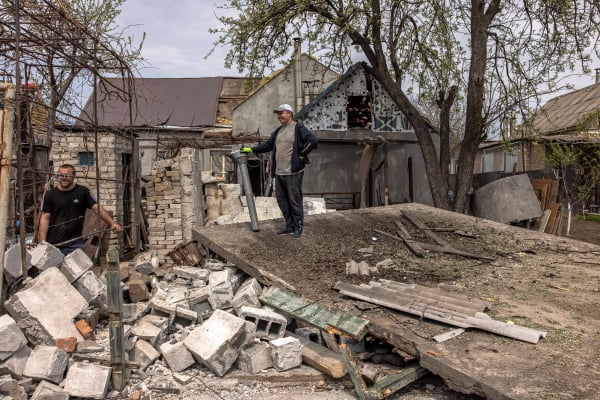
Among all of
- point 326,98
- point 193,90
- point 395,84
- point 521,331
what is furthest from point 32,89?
point 193,90

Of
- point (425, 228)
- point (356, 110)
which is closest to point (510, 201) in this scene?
point (425, 228)

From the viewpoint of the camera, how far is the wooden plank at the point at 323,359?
3410 mm

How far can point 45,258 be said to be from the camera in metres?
4.16

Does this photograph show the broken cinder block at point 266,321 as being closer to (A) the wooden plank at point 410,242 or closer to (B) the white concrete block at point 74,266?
(B) the white concrete block at point 74,266

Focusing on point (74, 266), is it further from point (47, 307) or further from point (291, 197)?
point (291, 197)

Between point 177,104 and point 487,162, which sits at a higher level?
point 177,104

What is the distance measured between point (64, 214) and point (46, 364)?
9.06 feet

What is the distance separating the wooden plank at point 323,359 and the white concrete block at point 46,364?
1.78 m

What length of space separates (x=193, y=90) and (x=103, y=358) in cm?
2113

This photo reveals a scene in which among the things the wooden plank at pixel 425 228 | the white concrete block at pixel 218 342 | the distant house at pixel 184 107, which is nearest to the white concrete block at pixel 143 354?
the white concrete block at pixel 218 342

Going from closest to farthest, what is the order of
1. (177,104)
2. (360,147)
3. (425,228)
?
1. (425,228)
2. (360,147)
3. (177,104)

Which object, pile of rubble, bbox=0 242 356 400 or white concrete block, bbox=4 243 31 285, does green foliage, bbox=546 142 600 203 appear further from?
white concrete block, bbox=4 243 31 285

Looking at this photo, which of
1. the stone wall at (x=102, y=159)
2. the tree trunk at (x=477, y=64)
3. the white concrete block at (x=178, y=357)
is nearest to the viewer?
the white concrete block at (x=178, y=357)

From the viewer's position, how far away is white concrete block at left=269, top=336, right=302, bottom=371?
11.6ft
